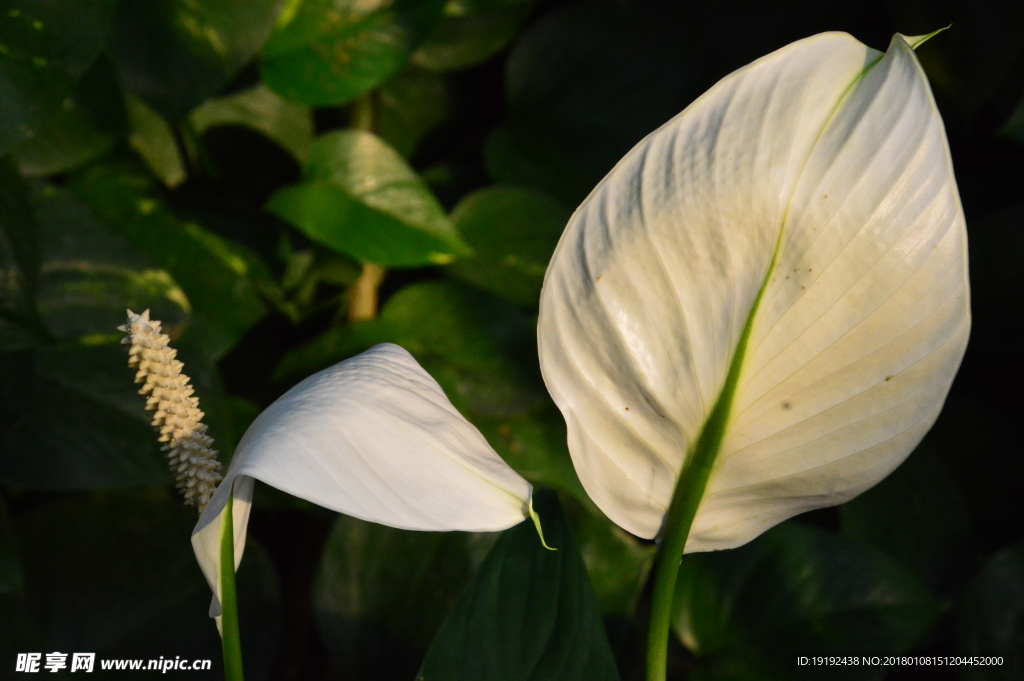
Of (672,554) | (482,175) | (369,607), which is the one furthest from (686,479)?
(482,175)

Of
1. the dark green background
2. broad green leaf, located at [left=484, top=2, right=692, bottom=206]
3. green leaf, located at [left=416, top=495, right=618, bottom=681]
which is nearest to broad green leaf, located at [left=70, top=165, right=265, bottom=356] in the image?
the dark green background

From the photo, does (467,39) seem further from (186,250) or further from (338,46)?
(186,250)

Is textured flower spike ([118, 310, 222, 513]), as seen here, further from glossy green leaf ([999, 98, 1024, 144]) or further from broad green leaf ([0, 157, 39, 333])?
glossy green leaf ([999, 98, 1024, 144])

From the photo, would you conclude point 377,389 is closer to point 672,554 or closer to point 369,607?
point 672,554

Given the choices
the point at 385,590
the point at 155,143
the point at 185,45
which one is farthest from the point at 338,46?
the point at 385,590

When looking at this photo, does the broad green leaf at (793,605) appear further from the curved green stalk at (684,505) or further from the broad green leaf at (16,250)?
the broad green leaf at (16,250)

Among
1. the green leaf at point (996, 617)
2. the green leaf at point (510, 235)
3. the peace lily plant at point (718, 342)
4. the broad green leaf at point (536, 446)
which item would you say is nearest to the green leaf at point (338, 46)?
the green leaf at point (510, 235)

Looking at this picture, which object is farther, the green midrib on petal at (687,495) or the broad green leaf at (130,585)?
the broad green leaf at (130,585)
